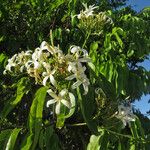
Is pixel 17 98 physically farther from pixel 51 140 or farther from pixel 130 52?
pixel 130 52

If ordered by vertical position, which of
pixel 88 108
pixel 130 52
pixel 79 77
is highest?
pixel 130 52

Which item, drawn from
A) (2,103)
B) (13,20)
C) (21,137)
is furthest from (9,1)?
(21,137)

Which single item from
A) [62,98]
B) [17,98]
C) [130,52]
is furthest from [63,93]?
[130,52]

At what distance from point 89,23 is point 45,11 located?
131cm

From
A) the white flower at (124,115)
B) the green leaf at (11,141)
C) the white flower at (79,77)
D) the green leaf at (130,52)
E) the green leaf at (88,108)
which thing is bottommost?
the green leaf at (11,141)

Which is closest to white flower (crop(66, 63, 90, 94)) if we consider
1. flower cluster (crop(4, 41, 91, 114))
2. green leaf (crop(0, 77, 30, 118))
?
flower cluster (crop(4, 41, 91, 114))

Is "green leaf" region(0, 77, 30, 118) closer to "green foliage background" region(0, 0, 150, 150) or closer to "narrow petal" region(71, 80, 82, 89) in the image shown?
"green foliage background" region(0, 0, 150, 150)

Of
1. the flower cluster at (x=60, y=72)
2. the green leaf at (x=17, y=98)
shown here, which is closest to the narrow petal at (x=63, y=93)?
the flower cluster at (x=60, y=72)

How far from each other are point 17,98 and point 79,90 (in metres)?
0.37

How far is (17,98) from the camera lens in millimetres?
2348

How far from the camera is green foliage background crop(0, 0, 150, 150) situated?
85.9 inches

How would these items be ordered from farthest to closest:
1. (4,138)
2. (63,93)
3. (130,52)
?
(130,52) < (4,138) < (63,93)

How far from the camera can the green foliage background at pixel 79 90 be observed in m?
2.18

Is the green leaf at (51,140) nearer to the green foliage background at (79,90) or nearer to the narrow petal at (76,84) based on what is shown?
the green foliage background at (79,90)
